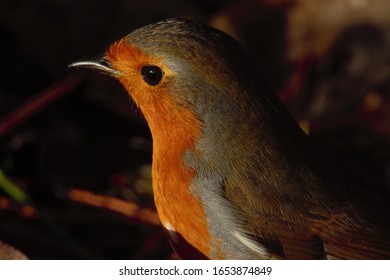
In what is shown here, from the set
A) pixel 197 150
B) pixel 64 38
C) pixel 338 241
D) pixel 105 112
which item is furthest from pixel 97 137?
pixel 338 241

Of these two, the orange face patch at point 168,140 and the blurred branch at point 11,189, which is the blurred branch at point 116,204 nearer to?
the blurred branch at point 11,189

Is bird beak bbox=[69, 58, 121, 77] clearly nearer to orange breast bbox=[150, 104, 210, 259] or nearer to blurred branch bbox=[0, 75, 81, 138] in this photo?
orange breast bbox=[150, 104, 210, 259]

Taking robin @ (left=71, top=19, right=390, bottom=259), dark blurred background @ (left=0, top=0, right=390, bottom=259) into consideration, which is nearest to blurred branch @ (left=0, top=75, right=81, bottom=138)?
dark blurred background @ (left=0, top=0, right=390, bottom=259)

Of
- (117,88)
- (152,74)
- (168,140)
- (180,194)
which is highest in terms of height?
(117,88)

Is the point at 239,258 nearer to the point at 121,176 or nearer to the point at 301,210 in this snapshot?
the point at 301,210

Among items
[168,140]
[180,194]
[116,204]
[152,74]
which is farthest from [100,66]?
[116,204]

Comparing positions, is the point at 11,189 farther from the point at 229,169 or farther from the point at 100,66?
the point at 229,169

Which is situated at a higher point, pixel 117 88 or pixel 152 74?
pixel 117 88
